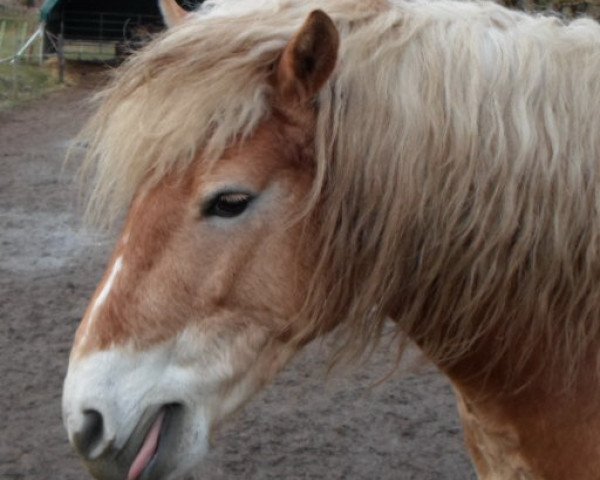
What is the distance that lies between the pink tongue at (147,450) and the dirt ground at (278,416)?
3.72 feet

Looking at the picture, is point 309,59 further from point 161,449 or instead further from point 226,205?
point 161,449

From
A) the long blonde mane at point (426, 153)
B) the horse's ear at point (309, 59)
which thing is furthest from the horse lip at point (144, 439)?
the horse's ear at point (309, 59)

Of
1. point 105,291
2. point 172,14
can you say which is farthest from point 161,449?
point 172,14

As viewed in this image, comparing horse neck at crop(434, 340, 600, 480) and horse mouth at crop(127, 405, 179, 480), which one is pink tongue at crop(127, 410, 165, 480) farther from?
horse neck at crop(434, 340, 600, 480)

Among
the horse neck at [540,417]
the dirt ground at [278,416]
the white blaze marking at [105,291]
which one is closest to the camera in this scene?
the white blaze marking at [105,291]

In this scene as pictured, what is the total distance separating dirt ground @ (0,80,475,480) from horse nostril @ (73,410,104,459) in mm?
1198

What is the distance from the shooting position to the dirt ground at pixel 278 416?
12.3 feet

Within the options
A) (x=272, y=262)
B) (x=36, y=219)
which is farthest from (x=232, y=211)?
(x=36, y=219)

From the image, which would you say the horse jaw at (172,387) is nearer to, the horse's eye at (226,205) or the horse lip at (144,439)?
the horse lip at (144,439)

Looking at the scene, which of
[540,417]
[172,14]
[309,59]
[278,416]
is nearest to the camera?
[309,59]

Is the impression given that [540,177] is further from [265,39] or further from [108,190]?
[108,190]

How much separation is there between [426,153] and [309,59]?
29 centimetres

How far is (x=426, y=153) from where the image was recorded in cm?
173

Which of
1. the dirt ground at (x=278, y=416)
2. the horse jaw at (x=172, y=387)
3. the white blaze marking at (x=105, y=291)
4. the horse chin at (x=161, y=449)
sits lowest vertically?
the dirt ground at (x=278, y=416)
